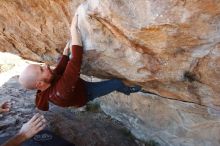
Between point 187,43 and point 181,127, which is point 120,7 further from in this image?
point 181,127

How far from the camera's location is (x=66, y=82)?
2.89 metres

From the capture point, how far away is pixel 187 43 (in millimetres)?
2426

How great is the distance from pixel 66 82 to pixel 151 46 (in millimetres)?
718

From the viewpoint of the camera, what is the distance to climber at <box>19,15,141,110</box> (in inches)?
109

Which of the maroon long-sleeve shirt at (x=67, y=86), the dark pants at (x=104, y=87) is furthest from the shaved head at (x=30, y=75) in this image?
the dark pants at (x=104, y=87)

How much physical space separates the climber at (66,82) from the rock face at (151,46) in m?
0.09

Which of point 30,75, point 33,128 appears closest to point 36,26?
point 30,75

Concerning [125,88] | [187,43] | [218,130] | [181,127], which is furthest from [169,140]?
[187,43]

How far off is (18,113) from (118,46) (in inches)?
95.4

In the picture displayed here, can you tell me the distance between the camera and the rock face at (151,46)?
2.29 metres

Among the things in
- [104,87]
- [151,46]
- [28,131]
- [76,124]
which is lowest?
[76,124]

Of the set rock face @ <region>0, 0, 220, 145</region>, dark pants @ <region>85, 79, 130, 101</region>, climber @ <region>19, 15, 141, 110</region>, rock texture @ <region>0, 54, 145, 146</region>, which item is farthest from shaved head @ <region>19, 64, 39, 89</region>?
rock texture @ <region>0, 54, 145, 146</region>

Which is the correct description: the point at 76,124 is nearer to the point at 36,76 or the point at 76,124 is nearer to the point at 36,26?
the point at 36,26

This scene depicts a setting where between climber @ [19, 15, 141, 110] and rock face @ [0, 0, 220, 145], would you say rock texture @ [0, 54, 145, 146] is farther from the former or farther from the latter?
climber @ [19, 15, 141, 110]
